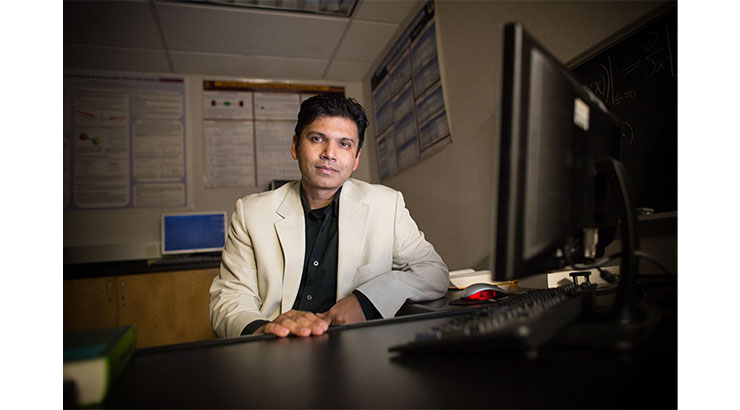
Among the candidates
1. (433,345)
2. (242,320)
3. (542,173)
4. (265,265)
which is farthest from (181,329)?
(542,173)

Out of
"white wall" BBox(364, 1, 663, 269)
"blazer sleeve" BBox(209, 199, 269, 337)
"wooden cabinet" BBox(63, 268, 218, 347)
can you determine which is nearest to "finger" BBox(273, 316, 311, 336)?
"blazer sleeve" BBox(209, 199, 269, 337)

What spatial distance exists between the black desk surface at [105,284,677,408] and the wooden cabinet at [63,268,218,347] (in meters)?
1.74

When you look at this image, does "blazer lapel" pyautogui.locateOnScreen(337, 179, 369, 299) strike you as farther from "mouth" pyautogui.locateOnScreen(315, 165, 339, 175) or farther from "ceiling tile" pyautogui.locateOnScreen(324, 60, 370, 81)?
"ceiling tile" pyautogui.locateOnScreen(324, 60, 370, 81)

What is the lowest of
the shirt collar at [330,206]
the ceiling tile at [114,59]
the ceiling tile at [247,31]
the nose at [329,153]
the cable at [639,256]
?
the cable at [639,256]

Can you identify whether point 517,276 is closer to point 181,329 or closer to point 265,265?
point 265,265

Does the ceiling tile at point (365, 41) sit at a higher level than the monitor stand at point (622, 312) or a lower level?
higher

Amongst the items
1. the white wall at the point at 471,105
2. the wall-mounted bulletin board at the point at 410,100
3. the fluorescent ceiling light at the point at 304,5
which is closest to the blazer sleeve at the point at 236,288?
the white wall at the point at 471,105

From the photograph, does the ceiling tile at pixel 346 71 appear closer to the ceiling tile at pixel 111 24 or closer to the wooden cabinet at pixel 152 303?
the ceiling tile at pixel 111 24

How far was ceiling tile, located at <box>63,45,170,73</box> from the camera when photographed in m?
2.19

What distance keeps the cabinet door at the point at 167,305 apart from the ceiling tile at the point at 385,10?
1.70 m

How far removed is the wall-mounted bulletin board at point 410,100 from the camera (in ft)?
5.99

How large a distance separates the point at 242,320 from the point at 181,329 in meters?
1.41

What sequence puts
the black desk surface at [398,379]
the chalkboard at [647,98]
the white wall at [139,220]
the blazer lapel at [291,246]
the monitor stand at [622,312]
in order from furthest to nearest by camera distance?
the white wall at [139,220] → the blazer lapel at [291,246] → the chalkboard at [647,98] → the monitor stand at [622,312] → the black desk surface at [398,379]
